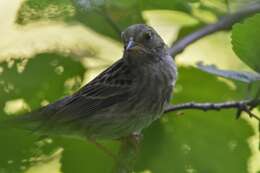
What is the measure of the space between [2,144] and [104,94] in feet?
5.60

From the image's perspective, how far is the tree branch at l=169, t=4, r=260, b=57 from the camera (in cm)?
263

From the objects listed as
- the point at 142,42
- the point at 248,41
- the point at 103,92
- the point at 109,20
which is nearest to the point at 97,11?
the point at 109,20

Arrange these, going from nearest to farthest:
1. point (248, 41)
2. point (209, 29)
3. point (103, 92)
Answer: point (248, 41) < point (209, 29) < point (103, 92)

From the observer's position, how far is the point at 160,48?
9.70ft

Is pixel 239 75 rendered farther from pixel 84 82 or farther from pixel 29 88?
pixel 29 88

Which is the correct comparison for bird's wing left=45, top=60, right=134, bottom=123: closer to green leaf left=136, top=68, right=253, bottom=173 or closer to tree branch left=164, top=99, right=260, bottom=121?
green leaf left=136, top=68, right=253, bottom=173

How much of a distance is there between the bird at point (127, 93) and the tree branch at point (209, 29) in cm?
10

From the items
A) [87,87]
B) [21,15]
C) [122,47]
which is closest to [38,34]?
[21,15]

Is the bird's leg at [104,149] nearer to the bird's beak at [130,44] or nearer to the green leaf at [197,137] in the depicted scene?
the green leaf at [197,137]

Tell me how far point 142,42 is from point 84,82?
2.43 ft

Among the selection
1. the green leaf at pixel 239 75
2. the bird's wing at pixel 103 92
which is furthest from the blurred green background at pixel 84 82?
the bird's wing at pixel 103 92

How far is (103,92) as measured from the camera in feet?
9.83

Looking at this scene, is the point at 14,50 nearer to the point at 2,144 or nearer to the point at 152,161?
the point at 152,161

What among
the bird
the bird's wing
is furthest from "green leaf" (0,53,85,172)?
the bird's wing
